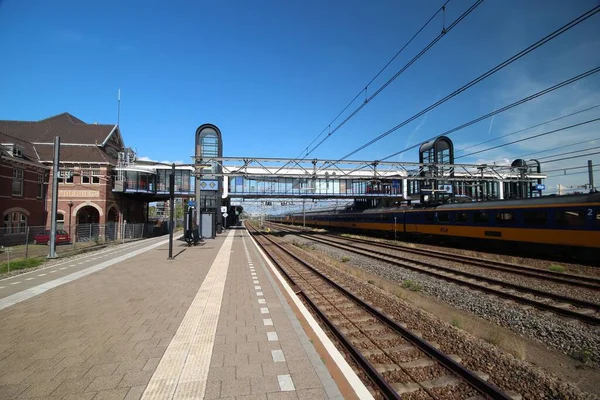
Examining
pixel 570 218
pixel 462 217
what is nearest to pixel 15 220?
pixel 462 217

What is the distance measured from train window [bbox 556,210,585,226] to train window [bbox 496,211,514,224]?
251 centimetres

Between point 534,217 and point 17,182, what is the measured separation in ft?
127

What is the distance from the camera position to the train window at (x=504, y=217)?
16.9 meters

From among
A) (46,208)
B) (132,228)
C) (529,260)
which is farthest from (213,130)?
(529,260)

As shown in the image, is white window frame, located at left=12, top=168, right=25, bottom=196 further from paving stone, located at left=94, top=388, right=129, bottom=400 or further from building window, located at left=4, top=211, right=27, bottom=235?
paving stone, located at left=94, top=388, right=129, bottom=400

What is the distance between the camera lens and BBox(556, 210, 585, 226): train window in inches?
530

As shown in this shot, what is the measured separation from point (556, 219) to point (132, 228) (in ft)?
107

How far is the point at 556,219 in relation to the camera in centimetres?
1448

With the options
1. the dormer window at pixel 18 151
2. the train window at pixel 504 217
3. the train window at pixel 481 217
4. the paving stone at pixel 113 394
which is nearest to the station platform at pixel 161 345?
the paving stone at pixel 113 394

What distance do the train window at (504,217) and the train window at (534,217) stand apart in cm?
86

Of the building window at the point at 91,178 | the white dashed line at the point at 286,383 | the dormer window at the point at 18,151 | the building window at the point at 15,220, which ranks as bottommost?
the white dashed line at the point at 286,383

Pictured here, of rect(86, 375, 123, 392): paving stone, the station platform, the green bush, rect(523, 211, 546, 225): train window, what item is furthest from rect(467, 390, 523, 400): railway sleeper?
the green bush

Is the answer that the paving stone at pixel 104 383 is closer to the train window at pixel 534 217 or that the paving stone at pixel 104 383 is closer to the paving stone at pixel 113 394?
the paving stone at pixel 113 394

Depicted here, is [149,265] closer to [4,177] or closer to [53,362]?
[53,362]
